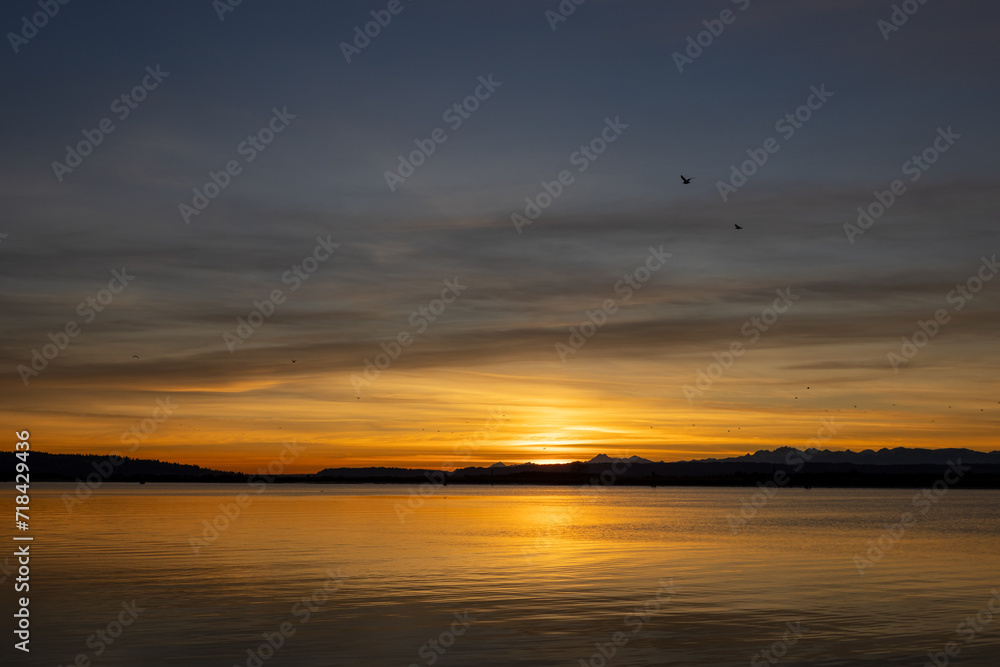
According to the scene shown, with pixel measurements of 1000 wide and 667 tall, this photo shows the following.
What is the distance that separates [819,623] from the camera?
2972cm

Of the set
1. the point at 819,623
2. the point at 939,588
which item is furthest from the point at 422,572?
the point at 939,588

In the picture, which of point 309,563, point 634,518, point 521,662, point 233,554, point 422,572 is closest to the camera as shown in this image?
point 521,662

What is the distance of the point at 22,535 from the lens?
61.3 meters

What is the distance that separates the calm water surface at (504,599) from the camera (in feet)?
82.9

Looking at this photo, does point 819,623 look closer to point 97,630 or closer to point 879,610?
point 879,610

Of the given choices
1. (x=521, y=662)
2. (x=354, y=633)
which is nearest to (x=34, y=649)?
(x=354, y=633)

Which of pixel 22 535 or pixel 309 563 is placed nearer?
pixel 309 563

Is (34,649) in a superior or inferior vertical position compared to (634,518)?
inferior

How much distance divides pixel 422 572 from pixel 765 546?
25636 millimetres

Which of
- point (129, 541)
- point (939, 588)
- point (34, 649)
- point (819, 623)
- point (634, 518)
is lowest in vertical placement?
point (34, 649)

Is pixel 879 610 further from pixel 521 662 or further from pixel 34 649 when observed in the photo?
pixel 34 649

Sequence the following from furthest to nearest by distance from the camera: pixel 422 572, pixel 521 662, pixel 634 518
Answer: pixel 634 518
pixel 422 572
pixel 521 662

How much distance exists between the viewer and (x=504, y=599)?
1355 inches

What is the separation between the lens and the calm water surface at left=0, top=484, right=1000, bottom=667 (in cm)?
2527
